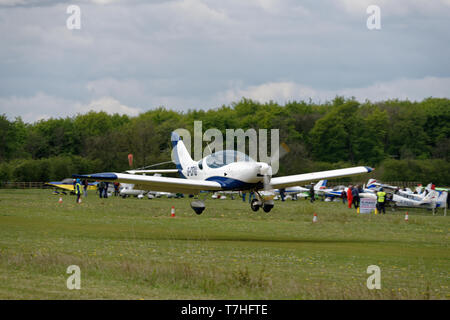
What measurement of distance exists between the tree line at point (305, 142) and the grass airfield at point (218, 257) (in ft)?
140

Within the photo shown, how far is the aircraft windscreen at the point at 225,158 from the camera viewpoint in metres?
23.1

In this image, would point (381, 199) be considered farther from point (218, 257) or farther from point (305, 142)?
point (305, 142)

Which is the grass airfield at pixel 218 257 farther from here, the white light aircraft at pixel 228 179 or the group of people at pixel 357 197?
the group of people at pixel 357 197

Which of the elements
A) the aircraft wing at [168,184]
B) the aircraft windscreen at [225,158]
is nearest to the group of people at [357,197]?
the aircraft windscreen at [225,158]

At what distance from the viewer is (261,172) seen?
73.6 ft

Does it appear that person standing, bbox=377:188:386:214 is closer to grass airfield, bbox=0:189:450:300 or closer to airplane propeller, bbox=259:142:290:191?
grass airfield, bbox=0:189:450:300

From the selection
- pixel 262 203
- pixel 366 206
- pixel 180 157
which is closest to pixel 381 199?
pixel 366 206

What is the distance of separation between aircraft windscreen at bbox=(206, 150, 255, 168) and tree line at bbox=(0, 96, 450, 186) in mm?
45665

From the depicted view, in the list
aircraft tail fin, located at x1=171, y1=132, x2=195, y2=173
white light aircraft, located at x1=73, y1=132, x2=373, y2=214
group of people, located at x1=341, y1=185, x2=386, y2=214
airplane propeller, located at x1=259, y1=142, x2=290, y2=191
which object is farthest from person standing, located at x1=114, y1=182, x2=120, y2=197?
airplane propeller, located at x1=259, y1=142, x2=290, y2=191

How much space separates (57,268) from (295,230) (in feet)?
47.9
